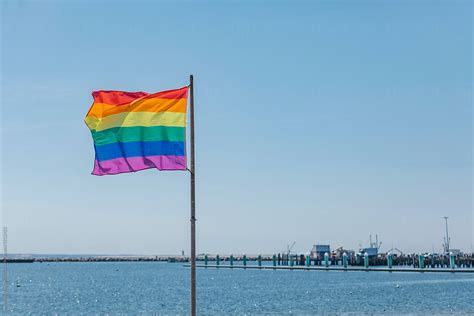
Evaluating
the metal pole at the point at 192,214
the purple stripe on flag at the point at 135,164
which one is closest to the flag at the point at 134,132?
the purple stripe on flag at the point at 135,164

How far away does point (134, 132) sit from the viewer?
66.4ft

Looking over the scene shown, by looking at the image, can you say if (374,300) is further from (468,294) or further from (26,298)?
(26,298)

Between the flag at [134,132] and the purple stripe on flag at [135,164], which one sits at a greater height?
the flag at [134,132]

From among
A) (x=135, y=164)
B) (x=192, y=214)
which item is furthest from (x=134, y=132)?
(x=192, y=214)

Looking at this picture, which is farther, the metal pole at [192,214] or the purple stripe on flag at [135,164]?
the purple stripe on flag at [135,164]

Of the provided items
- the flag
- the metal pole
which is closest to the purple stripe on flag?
the flag

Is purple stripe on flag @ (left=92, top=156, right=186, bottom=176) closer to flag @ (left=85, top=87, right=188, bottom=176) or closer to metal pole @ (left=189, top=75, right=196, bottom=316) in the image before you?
flag @ (left=85, top=87, right=188, bottom=176)

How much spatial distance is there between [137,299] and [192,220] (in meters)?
88.2

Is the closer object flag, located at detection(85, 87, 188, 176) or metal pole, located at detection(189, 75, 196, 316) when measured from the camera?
metal pole, located at detection(189, 75, 196, 316)

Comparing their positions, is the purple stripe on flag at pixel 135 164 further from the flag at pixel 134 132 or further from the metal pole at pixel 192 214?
the metal pole at pixel 192 214

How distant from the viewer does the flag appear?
66.2ft

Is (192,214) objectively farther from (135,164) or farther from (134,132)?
(134,132)

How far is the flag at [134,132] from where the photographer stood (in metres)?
20.2

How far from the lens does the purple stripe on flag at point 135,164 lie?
2008 cm
